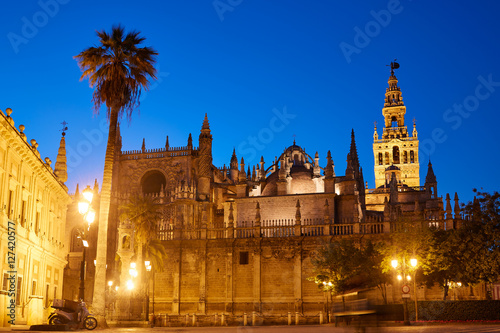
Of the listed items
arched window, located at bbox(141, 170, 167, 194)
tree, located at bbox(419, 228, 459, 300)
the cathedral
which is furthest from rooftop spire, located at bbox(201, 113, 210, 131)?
tree, located at bbox(419, 228, 459, 300)

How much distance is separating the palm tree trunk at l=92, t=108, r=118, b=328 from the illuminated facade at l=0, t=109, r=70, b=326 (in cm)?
347

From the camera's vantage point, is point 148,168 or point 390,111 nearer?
point 148,168

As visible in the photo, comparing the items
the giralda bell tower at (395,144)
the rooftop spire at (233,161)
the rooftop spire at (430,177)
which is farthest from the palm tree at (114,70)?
the giralda bell tower at (395,144)

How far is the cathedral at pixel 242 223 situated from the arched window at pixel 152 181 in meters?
0.11

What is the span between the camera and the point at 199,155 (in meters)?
58.4

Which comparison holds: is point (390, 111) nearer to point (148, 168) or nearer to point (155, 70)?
point (148, 168)

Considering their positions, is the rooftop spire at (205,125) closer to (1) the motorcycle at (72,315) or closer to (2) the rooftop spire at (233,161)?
(2) the rooftop spire at (233,161)

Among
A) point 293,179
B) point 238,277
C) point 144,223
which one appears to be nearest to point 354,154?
point 293,179

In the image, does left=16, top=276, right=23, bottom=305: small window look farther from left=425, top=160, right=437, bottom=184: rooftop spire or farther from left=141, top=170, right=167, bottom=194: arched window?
left=425, top=160, right=437, bottom=184: rooftop spire

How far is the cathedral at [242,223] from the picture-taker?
139 feet

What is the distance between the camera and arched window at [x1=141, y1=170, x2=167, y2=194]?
198 ft

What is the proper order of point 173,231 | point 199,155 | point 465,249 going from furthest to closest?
point 199,155
point 173,231
point 465,249

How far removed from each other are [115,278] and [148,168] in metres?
14.8

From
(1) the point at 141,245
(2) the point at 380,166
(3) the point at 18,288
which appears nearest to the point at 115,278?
(1) the point at 141,245
